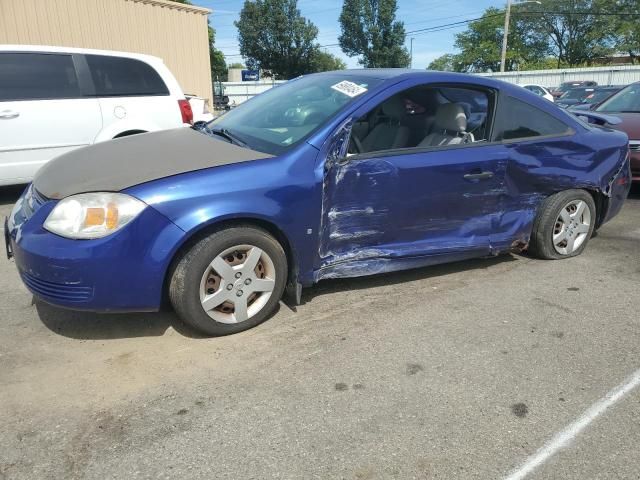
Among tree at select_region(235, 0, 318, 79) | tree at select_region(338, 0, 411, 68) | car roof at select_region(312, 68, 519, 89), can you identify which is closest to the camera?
car roof at select_region(312, 68, 519, 89)

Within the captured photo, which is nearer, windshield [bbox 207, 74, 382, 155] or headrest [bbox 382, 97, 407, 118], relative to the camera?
windshield [bbox 207, 74, 382, 155]

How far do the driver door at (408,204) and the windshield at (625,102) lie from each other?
5.04m

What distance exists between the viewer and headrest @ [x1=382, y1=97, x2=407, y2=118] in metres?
3.62

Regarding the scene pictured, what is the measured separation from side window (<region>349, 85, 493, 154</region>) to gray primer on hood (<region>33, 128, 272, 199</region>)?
1132mm

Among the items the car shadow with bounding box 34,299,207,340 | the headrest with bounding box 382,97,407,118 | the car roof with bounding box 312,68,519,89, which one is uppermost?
the car roof with bounding box 312,68,519,89

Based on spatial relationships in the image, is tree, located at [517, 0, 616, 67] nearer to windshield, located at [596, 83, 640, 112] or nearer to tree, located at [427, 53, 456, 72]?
tree, located at [427, 53, 456, 72]

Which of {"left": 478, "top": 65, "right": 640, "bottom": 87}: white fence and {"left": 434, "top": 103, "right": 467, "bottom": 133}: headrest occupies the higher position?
{"left": 478, "top": 65, "right": 640, "bottom": 87}: white fence

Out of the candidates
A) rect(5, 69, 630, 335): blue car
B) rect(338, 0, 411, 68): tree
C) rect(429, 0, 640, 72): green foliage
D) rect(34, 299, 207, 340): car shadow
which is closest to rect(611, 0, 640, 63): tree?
rect(429, 0, 640, 72): green foliage

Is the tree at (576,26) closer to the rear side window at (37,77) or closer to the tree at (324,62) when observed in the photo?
the tree at (324,62)

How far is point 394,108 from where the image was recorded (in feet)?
12.4

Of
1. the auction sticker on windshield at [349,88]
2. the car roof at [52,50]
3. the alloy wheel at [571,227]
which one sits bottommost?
the alloy wheel at [571,227]

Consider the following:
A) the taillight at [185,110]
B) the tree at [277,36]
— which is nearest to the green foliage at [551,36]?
the tree at [277,36]

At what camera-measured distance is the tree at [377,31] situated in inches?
2500

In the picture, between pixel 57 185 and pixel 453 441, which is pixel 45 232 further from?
pixel 453 441
